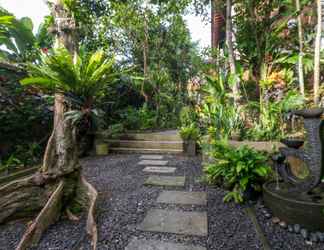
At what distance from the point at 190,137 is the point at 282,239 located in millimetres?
2867

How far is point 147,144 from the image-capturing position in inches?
189

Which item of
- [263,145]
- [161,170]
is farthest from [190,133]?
[263,145]

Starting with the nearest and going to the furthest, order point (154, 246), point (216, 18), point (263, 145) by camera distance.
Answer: point (154, 246), point (263, 145), point (216, 18)

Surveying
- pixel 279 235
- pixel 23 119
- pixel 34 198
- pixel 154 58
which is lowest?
pixel 279 235

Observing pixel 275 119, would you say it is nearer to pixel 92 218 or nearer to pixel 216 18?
pixel 92 218

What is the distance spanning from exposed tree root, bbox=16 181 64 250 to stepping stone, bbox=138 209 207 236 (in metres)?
0.74

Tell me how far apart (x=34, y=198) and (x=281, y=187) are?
2279 mm

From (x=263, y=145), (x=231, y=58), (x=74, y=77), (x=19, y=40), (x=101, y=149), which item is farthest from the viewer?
(x=19, y=40)

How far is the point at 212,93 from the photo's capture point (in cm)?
356

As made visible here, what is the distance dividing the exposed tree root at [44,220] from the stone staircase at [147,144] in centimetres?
285

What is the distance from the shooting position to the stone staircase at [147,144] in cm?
461

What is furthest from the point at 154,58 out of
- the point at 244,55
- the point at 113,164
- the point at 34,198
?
the point at 34,198

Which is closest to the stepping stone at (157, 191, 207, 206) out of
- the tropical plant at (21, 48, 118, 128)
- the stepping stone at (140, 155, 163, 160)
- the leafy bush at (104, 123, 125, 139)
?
the tropical plant at (21, 48, 118, 128)

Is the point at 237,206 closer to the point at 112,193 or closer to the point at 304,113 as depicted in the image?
the point at 304,113
